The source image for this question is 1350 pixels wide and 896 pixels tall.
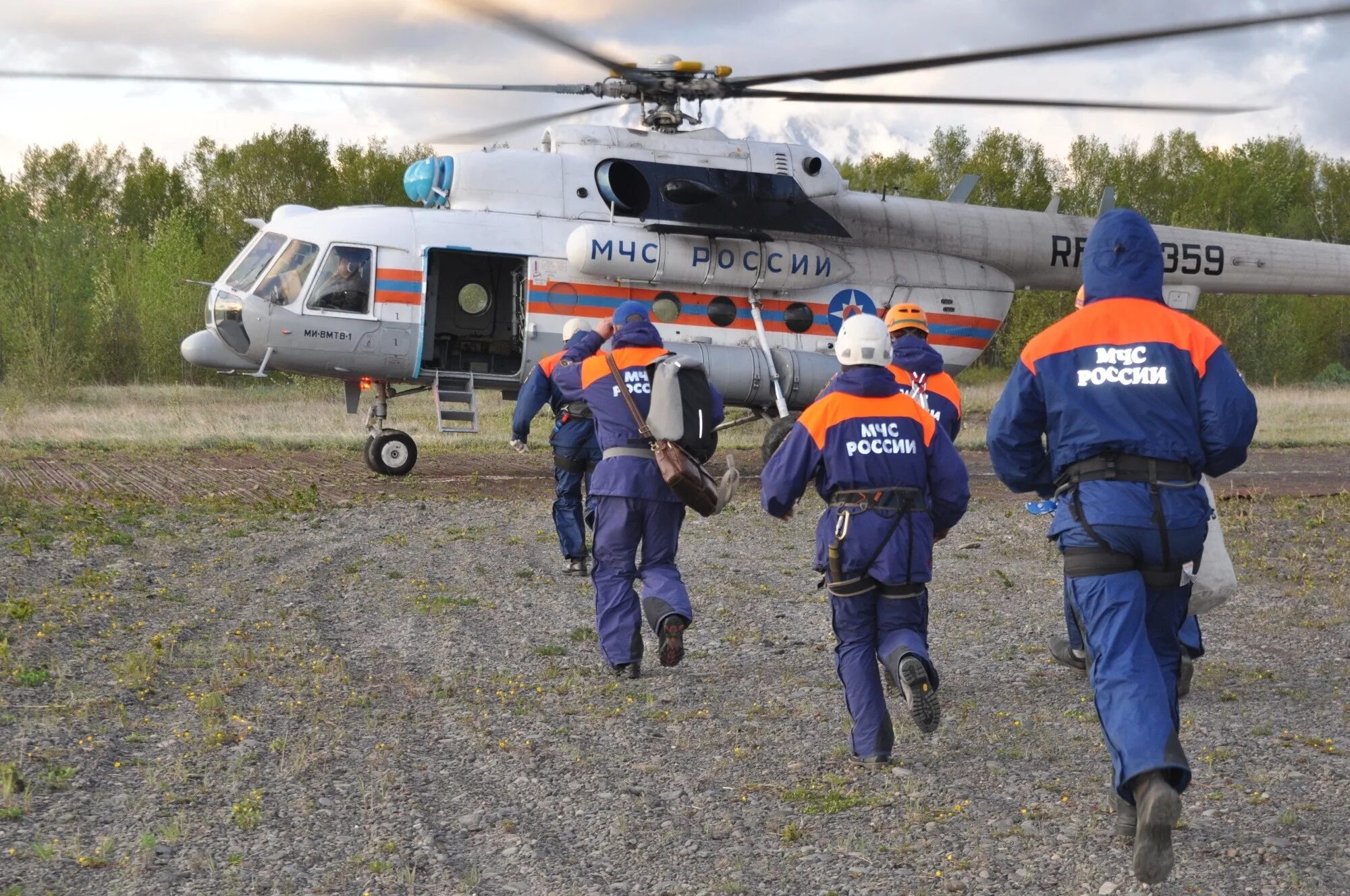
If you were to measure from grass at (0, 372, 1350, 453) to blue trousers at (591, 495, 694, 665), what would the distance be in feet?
39.2

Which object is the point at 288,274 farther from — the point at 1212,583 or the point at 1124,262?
the point at 1124,262

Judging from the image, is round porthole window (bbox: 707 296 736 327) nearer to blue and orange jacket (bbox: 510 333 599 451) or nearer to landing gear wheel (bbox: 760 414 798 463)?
landing gear wheel (bbox: 760 414 798 463)

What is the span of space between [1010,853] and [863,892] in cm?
62

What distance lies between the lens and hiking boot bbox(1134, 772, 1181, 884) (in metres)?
4.02

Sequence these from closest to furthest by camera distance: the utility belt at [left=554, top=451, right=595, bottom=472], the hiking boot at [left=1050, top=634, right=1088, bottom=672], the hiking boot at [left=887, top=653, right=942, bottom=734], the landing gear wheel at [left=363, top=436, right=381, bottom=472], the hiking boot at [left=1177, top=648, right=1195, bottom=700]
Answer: the hiking boot at [left=887, top=653, right=942, bottom=734] < the hiking boot at [left=1177, top=648, right=1195, bottom=700] < the hiking boot at [left=1050, top=634, right=1088, bottom=672] < the utility belt at [left=554, top=451, right=595, bottom=472] < the landing gear wheel at [left=363, top=436, right=381, bottom=472]

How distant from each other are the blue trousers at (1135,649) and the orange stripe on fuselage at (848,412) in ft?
4.07

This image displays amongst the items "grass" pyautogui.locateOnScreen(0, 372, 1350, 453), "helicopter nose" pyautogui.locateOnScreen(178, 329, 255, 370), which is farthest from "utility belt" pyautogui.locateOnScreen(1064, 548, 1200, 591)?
"grass" pyautogui.locateOnScreen(0, 372, 1350, 453)

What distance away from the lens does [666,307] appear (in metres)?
15.3

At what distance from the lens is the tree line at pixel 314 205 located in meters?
39.0

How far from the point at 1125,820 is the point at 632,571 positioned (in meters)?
3.34

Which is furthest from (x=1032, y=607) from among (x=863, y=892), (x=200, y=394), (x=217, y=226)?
(x=217, y=226)

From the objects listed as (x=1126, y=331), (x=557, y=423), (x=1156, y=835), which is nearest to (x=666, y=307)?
(x=557, y=423)

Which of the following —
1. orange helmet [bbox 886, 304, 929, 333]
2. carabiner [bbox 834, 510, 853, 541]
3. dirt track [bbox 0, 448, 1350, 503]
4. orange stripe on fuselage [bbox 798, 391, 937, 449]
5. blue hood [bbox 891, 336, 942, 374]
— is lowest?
dirt track [bbox 0, 448, 1350, 503]

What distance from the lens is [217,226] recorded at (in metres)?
55.0
